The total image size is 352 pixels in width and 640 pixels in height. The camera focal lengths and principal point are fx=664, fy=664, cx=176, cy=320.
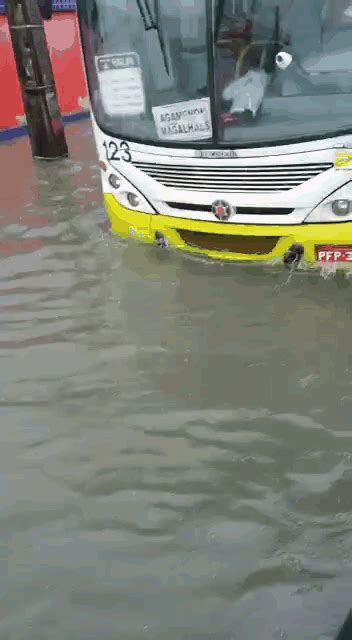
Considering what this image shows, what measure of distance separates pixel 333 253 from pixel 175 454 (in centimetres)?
206

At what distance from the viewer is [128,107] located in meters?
5.30

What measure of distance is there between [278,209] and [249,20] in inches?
52.0

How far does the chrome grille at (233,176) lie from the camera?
452 cm

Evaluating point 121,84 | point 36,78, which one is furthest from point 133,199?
point 36,78

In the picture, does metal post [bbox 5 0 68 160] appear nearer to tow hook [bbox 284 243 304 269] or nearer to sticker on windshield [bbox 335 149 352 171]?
tow hook [bbox 284 243 304 269]

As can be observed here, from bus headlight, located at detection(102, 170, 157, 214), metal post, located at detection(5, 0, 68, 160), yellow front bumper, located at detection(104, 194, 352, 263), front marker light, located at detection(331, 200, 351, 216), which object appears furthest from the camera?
metal post, located at detection(5, 0, 68, 160)

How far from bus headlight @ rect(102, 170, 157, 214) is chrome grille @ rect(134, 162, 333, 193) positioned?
7.7 inches

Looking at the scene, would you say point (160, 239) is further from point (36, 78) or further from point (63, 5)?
point (63, 5)

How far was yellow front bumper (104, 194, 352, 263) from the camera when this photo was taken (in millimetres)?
4590

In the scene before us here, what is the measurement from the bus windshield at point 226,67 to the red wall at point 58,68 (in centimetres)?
698

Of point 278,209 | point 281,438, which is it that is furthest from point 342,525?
point 278,209

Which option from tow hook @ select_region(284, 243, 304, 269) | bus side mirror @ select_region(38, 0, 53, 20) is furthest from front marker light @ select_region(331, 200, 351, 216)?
bus side mirror @ select_region(38, 0, 53, 20)

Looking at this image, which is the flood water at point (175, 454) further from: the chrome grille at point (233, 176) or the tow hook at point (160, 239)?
the chrome grille at point (233, 176)

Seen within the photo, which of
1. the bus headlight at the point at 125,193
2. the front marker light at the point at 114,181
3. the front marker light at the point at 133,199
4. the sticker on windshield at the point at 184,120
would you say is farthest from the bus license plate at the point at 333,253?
the front marker light at the point at 114,181
